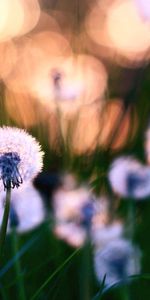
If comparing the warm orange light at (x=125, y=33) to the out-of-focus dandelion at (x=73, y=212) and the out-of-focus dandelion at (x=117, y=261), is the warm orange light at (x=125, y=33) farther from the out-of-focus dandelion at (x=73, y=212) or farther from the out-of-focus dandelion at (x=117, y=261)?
the out-of-focus dandelion at (x=117, y=261)

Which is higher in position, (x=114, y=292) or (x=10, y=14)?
(x=10, y=14)

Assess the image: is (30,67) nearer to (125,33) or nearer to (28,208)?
(125,33)

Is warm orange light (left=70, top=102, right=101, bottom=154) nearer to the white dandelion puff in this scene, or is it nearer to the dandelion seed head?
the dandelion seed head

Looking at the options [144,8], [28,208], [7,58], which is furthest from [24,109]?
[28,208]

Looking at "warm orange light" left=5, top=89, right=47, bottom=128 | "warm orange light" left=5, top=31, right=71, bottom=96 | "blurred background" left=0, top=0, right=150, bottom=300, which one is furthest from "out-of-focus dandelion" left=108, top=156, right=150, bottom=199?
"warm orange light" left=5, top=31, right=71, bottom=96

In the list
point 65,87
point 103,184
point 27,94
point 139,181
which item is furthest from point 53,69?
point 139,181

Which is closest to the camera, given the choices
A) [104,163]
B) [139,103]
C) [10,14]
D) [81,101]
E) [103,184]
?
[103,184]

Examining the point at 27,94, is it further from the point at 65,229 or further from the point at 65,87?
the point at 65,229
